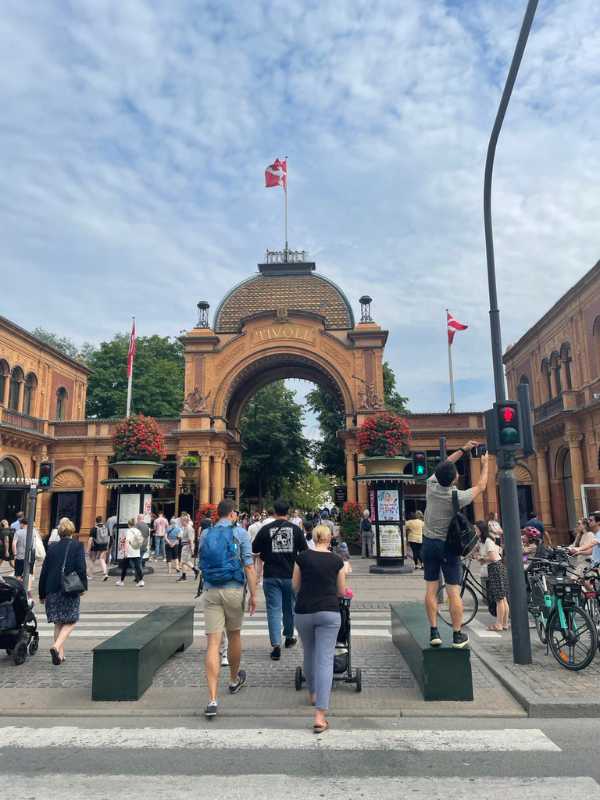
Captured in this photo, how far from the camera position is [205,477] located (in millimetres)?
34500

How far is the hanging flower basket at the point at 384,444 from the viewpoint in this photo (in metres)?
20.6

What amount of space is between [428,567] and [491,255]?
4872 mm

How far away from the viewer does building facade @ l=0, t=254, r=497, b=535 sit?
112 feet

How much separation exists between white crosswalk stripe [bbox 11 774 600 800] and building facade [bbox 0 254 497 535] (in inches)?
1135

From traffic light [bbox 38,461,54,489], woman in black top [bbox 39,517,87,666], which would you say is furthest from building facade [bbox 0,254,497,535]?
woman in black top [bbox 39,517,87,666]

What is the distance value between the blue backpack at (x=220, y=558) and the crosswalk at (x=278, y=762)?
53.6 inches

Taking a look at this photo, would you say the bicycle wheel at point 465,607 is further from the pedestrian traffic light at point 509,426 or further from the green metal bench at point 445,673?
the green metal bench at point 445,673

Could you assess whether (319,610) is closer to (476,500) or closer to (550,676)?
(550,676)

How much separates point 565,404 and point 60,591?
85.6 ft

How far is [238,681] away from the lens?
6.44 m

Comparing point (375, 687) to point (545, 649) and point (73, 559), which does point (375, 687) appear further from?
point (73, 559)

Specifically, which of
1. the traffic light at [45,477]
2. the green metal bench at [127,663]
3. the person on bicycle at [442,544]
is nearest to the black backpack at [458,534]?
the person on bicycle at [442,544]

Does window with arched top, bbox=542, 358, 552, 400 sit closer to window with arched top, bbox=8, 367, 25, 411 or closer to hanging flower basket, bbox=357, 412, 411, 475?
hanging flower basket, bbox=357, 412, 411, 475

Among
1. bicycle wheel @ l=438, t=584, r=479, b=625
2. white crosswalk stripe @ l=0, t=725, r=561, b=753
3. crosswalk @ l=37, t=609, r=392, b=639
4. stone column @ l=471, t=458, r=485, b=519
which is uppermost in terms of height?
stone column @ l=471, t=458, r=485, b=519
